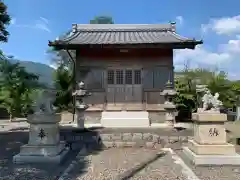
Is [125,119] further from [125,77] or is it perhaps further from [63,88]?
[63,88]

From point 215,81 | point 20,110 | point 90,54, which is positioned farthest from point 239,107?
point 20,110

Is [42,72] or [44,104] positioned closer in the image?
[44,104]

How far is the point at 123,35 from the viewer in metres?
15.4

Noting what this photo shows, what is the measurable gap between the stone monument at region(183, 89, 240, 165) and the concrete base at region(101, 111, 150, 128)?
5.99 meters

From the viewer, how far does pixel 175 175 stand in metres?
5.89

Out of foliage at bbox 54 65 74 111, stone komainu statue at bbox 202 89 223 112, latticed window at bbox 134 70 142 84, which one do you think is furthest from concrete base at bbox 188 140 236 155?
foliage at bbox 54 65 74 111

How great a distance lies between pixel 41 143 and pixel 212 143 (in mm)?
4766

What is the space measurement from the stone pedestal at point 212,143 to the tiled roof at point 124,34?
6621 mm

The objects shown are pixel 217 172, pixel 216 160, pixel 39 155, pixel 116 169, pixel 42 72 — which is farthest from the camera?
pixel 42 72

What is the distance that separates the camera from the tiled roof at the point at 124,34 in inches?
534

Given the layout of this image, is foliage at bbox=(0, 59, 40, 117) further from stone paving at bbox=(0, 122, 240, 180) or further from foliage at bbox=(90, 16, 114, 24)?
foliage at bbox=(90, 16, 114, 24)

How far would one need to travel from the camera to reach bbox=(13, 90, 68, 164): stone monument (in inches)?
283

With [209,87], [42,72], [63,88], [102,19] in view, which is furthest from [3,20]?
[42,72]

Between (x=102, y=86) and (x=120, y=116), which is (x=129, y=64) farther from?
(x=120, y=116)
